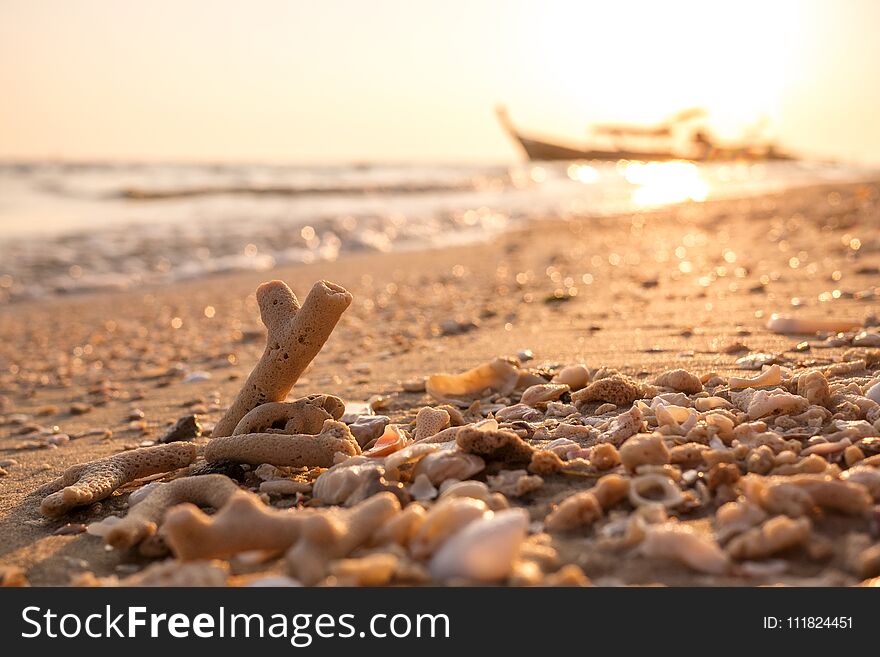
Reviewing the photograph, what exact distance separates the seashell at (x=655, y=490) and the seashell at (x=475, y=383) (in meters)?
1.13

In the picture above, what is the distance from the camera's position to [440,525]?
154 cm

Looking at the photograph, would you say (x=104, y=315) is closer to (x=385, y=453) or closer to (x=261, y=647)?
(x=385, y=453)

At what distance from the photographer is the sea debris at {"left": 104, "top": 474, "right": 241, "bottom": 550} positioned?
1856mm

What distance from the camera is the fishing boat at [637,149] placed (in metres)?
37.8

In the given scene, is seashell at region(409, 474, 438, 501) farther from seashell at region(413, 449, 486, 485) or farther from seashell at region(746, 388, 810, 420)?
seashell at region(746, 388, 810, 420)

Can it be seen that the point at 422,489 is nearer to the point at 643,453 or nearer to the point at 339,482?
the point at 339,482

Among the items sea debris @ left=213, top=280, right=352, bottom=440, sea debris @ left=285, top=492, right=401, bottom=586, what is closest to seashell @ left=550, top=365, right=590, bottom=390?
sea debris @ left=213, top=280, right=352, bottom=440

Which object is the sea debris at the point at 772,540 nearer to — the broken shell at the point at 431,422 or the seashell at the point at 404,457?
the seashell at the point at 404,457

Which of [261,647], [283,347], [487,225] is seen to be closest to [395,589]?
[261,647]

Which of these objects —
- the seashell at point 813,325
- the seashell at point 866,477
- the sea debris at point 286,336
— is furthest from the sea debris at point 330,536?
the seashell at point 813,325

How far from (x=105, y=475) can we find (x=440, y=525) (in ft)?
3.96

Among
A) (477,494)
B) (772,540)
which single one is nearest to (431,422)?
(477,494)

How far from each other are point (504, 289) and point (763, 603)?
4.77 metres

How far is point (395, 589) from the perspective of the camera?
1.44m
